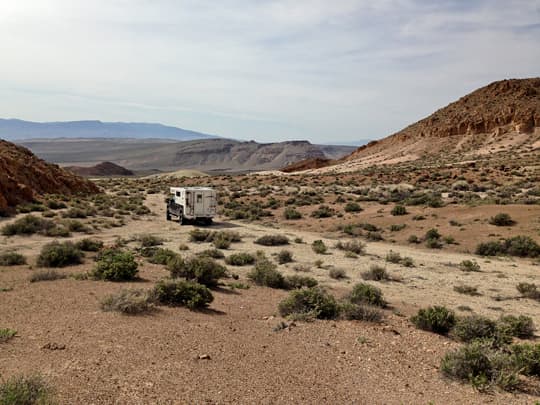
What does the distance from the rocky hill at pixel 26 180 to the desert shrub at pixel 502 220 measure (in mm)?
26214

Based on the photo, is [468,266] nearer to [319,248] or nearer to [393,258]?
[393,258]

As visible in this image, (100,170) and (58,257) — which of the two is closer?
(58,257)

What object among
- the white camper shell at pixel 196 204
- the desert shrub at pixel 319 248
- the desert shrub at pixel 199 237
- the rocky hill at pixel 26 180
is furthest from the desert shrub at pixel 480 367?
the rocky hill at pixel 26 180

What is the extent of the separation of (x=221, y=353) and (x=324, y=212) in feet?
76.7

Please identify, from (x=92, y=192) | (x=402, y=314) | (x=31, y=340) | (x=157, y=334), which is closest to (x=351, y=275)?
(x=402, y=314)

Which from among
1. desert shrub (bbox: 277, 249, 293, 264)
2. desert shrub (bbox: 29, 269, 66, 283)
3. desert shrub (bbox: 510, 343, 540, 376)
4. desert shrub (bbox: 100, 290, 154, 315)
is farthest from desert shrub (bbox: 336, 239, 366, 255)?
desert shrub (bbox: 510, 343, 540, 376)

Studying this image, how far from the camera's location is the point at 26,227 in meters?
20.7

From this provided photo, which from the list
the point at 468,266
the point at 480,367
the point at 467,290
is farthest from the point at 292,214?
the point at 480,367

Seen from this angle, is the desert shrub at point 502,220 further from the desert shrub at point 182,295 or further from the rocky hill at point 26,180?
the rocky hill at point 26,180

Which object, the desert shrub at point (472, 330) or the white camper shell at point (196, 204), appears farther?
the white camper shell at point (196, 204)

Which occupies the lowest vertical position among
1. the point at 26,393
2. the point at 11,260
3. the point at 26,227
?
the point at 26,227

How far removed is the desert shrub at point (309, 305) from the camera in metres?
9.28

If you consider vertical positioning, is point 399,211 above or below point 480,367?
below

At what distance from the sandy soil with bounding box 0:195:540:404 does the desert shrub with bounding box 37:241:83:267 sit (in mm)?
1516
